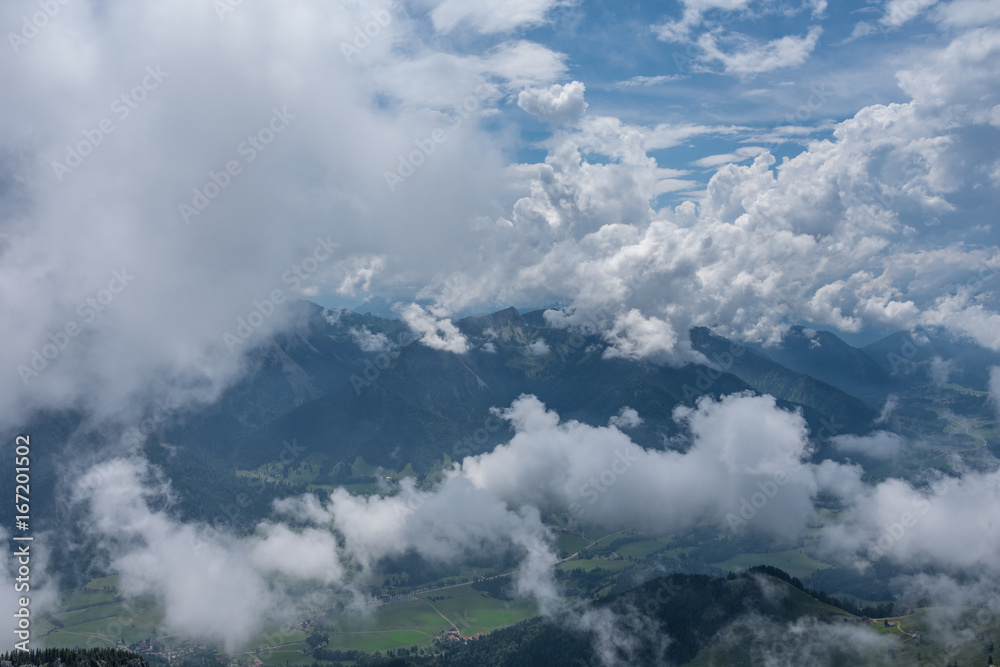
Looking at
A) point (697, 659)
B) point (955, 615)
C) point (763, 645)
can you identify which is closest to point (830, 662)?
point (763, 645)

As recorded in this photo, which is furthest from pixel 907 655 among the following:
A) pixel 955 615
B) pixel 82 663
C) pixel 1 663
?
pixel 1 663

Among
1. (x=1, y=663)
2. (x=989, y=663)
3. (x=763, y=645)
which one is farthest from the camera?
(x=763, y=645)

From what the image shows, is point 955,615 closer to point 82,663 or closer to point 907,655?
point 907,655

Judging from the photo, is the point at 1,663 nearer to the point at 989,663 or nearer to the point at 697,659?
the point at 697,659

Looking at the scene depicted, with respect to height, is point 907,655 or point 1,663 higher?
point 1,663

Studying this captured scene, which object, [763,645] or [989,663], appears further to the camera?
[763,645]

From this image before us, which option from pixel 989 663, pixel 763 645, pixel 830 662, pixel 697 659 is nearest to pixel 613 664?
pixel 697 659

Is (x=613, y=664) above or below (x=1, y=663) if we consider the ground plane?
below

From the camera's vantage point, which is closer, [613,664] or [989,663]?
[989,663]

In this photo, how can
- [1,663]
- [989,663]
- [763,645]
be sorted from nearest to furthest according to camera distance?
[1,663] < [989,663] < [763,645]
